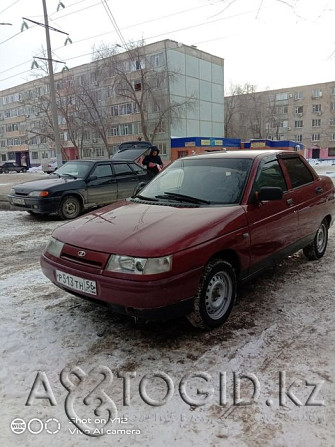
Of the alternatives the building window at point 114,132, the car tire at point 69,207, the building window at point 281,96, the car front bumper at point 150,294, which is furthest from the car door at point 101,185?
the building window at point 281,96

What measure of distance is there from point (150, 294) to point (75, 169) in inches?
285

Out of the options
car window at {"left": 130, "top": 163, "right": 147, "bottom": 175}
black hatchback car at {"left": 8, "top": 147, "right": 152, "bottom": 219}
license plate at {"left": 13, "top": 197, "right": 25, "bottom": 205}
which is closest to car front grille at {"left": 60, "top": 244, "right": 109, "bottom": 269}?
black hatchback car at {"left": 8, "top": 147, "right": 152, "bottom": 219}

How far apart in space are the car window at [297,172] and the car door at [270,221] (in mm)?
236

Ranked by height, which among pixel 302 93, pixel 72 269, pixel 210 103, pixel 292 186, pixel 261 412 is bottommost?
pixel 261 412

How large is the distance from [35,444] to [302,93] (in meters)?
76.9

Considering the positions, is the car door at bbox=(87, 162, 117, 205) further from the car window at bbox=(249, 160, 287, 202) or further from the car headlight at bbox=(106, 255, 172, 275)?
the car headlight at bbox=(106, 255, 172, 275)

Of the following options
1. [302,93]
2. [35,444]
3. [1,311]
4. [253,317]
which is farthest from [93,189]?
[302,93]

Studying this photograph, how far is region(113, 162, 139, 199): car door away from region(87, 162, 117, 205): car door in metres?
0.14

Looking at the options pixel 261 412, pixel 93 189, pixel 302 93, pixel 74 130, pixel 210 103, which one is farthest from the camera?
pixel 302 93

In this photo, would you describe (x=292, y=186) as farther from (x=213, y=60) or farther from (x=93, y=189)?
(x=213, y=60)

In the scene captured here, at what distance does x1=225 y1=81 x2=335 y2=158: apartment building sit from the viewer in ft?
206

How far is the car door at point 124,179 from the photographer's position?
9.55 metres

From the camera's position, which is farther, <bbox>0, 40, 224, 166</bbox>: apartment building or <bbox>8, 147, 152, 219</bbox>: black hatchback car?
<bbox>0, 40, 224, 166</bbox>: apartment building

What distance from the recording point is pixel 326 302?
3830 mm
